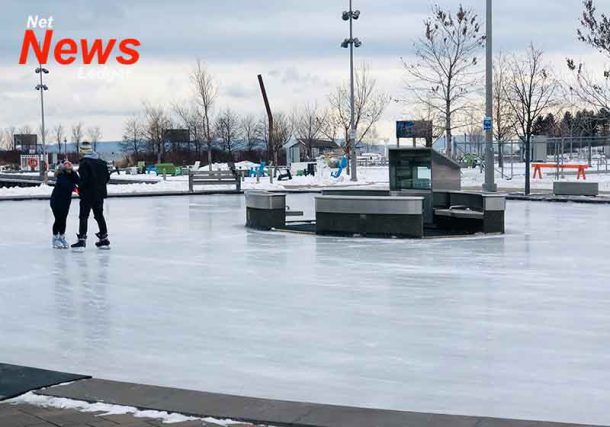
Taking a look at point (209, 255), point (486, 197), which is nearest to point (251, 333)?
point (209, 255)

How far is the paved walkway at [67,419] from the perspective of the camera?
4.90 meters

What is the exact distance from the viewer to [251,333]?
767 cm

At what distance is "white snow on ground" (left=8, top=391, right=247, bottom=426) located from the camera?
4.99m

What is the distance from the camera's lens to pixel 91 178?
14273mm

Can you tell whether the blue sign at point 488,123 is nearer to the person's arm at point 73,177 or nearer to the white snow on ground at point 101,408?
the person's arm at point 73,177

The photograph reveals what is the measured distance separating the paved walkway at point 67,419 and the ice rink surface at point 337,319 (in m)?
0.95

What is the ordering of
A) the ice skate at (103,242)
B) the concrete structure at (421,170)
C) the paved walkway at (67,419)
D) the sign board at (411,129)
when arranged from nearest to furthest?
the paved walkway at (67,419) → the ice skate at (103,242) → the concrete structure at (421,170) → the sign board at (411,129)

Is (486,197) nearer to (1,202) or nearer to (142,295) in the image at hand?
(142,295)

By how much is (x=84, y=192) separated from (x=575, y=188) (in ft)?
61.6

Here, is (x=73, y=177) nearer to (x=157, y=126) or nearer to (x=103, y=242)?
(x=103, y=242)

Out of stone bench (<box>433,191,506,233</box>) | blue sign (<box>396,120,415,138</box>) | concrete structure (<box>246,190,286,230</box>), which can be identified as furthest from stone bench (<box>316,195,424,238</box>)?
blue sign (<box>396,120,415,138</box>)

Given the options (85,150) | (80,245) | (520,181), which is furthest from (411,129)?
(80,245)

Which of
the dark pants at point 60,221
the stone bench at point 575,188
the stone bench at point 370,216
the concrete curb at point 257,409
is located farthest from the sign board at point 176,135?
the concrete curb at point 257,409

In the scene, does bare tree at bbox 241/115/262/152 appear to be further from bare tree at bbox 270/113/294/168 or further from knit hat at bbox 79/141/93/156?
knit hat at bbox 79/141/93/156
